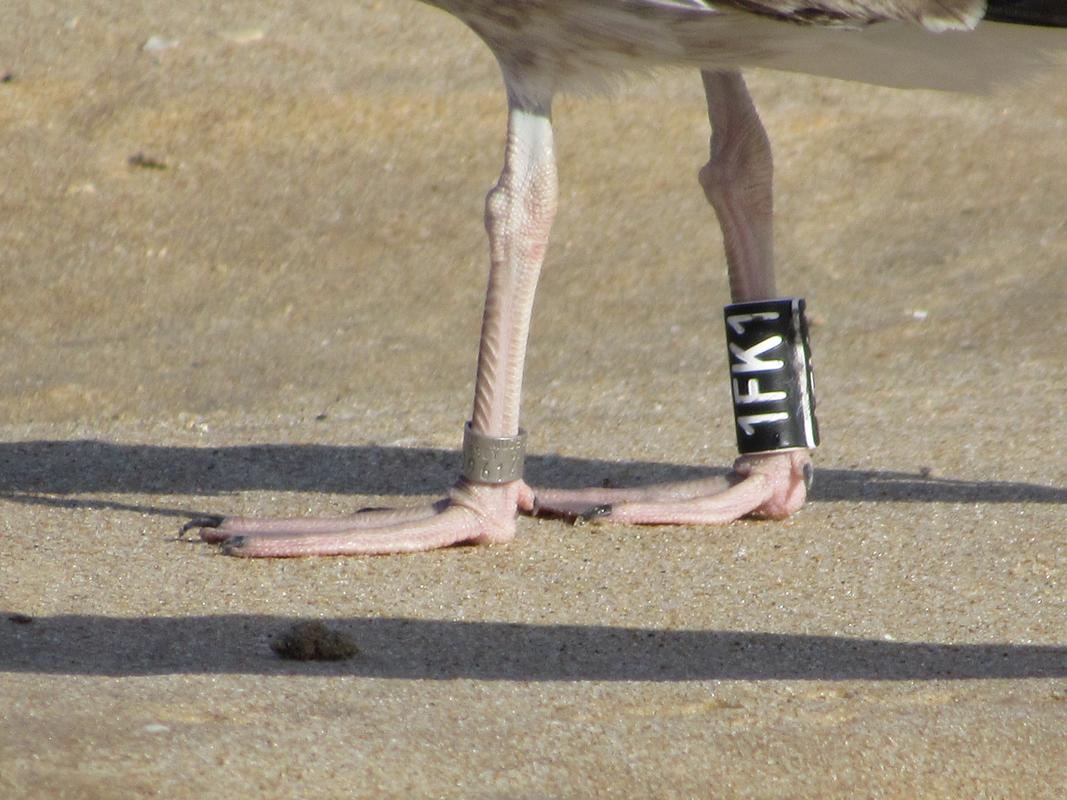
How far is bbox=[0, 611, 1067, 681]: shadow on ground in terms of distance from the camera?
11.4 ft

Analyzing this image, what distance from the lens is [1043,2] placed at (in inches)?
156

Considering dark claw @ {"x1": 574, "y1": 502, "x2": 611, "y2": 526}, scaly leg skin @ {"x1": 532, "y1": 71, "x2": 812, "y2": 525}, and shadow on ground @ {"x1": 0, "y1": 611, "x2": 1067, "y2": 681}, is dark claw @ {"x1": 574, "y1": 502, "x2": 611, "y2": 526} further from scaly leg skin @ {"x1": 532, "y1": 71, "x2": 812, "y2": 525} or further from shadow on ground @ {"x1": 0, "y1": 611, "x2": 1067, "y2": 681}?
shadow on ground @ {"x1": 0, "y1": 611, "x2": 1067, "y2": 681}

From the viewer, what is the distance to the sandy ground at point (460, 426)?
9.78 ft

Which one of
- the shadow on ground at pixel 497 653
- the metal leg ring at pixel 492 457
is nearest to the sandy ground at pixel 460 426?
the shadow on ground at pixel 497 653

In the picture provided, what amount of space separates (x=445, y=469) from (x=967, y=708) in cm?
232

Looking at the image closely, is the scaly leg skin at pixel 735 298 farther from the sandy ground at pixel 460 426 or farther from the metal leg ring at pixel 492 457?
the metal leg ring at pixel 492 457

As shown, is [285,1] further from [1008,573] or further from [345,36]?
[1008,573]

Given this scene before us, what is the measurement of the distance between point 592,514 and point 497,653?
99cm

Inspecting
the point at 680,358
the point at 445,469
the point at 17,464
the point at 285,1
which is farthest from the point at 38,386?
the point at 285,1

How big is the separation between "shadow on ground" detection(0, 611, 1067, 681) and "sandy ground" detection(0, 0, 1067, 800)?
1 cm

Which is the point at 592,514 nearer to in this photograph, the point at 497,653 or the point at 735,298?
the point at 735,298

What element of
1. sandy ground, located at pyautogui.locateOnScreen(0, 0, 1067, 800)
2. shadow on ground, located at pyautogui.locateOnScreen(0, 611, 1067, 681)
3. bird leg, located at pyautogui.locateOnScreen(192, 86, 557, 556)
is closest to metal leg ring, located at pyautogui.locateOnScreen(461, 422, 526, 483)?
bird leg, located at pyautogui.locateOnScreen(192, 86, 557, 556)

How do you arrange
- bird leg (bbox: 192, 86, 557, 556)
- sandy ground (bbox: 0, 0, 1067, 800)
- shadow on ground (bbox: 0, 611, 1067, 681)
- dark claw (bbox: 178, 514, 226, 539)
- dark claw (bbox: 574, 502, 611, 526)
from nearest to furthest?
sandy ground (bbox: 0, 0, 1067, 800) → shadow on ground (bbox: 0, 611, 1067, 681) → bird leg (bbox: 192, 86, 557, 556) → dark claw (bbox: 178, 514, 226, 539) → dark claw (bbox: 574, 502, 611, 526)

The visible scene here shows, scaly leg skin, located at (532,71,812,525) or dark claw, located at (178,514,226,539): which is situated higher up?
scaly leg skin, located at (532,71,812,525)
